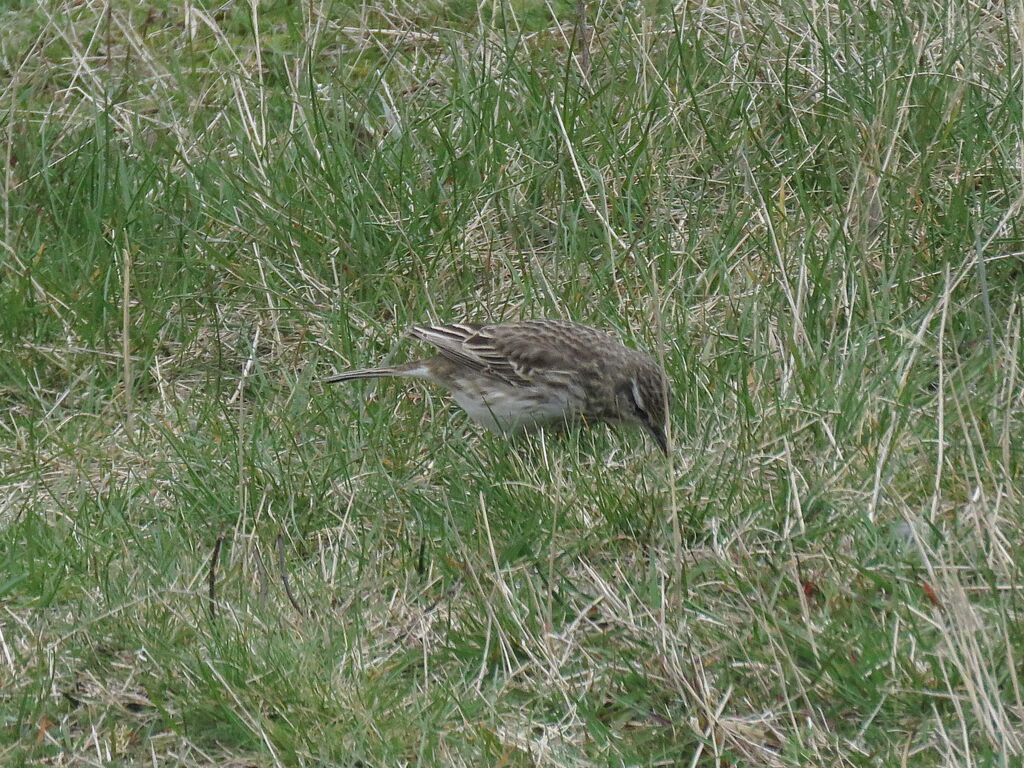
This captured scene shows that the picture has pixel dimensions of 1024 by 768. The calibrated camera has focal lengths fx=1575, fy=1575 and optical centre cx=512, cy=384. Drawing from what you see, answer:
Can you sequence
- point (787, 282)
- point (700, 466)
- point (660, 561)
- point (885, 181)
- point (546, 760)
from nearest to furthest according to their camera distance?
point (546, 760)
point (660, 561)
point (700, 466)
point (787, 282)
point (885, 181)

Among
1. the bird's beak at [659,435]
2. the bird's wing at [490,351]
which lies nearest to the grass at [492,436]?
the bird's beak at [659,435]

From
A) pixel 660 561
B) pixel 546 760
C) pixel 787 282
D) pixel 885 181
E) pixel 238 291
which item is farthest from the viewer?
pixel 238 291

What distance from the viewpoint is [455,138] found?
6.90 metres

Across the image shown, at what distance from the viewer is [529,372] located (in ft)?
19.1

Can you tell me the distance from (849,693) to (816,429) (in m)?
1.23

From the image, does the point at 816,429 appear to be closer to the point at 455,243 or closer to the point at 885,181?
the point at 885,181

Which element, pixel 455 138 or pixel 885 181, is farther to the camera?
pixel 455 138

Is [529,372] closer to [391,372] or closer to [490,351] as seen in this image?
[490,351]

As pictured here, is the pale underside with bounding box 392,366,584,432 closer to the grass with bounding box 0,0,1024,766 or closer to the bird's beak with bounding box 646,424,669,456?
the grass with bounding box 0,0,1024,766

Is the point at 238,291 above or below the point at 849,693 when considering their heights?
below

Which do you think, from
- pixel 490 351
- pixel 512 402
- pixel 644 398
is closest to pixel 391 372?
pixel 490 351

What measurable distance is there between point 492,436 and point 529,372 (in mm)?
284

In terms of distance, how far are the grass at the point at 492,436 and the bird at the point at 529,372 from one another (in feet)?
0.40

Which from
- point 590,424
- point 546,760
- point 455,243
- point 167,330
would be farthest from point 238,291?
point 546,760
